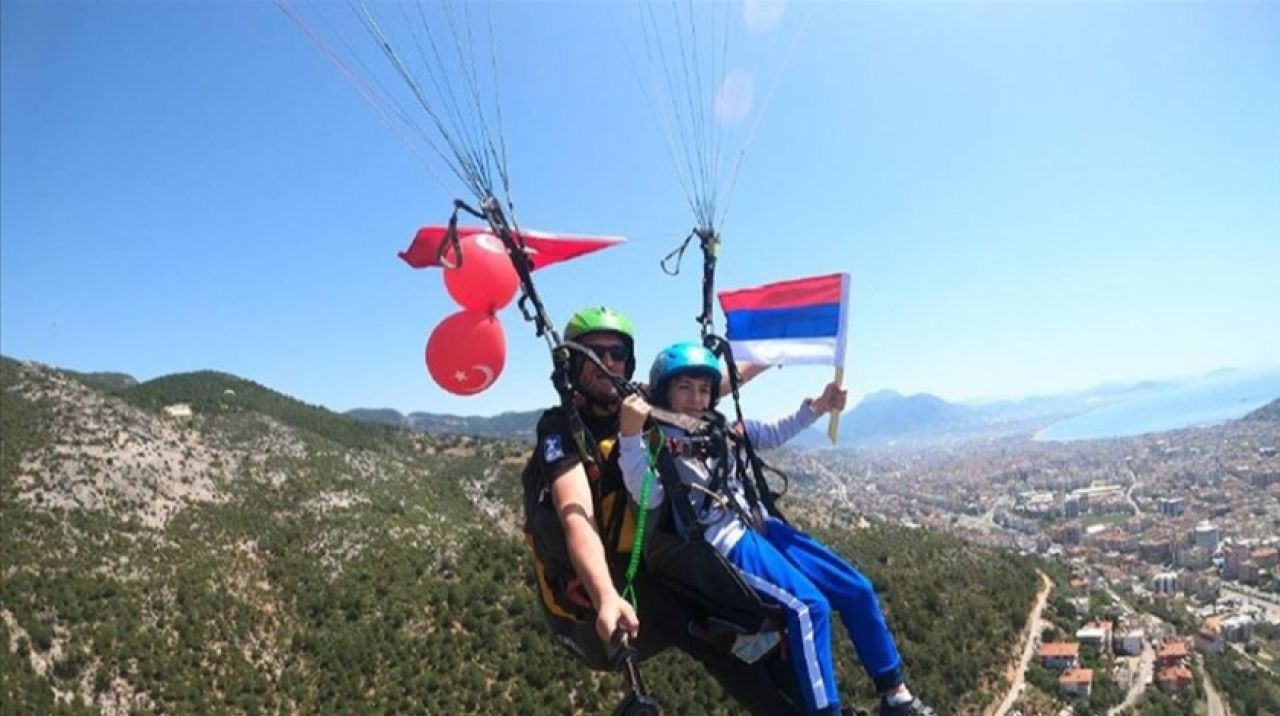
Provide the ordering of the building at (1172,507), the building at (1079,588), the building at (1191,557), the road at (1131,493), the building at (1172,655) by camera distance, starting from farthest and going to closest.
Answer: the road at (1131,493), the building at (1172,507), the building at (1191,557), the building at (1079,588), the building at (1172,655)

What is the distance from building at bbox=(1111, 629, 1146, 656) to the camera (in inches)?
1656

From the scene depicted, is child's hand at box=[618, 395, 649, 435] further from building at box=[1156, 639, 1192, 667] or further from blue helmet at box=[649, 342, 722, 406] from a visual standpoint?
building at box=[1156, 639, 1192, 667]

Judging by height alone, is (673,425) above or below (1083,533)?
above

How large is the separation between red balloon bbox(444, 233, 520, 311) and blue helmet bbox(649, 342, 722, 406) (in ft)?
4.62

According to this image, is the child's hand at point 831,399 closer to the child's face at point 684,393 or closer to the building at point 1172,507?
the child's face at point 684,393

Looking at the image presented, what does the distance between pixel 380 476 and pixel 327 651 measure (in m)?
20.8

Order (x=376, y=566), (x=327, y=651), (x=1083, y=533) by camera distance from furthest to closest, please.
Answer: (x=1083, y=533) < (x=376, y=566) < (x=327, y=651)

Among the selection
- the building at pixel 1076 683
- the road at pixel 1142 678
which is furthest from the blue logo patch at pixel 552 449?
the road at pixel 1142 678

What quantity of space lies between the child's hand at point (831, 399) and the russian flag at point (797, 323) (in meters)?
0.37

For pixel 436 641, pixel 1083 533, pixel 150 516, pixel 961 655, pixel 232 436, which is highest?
pixel 232 436

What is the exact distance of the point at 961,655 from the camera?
3253 cm

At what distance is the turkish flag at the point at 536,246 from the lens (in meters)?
4.96

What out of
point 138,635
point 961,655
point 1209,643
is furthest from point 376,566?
point 1209,643

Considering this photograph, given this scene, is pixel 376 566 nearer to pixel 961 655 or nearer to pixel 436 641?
pixel 436 641
